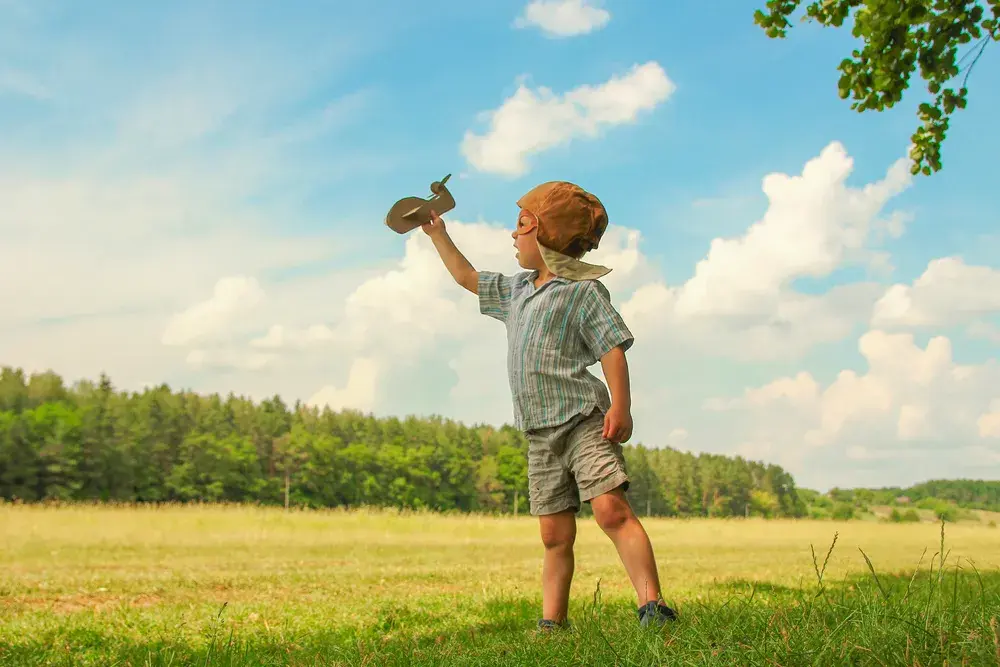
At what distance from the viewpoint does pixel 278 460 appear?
6366cm

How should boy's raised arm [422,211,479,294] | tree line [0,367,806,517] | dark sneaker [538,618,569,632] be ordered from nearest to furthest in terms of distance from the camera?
dark sneaker [538,618,569,632] < boy's raised arm [422,211,479,294] < tree line [0,367,806,517]

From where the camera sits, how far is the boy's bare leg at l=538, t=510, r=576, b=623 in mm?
4090

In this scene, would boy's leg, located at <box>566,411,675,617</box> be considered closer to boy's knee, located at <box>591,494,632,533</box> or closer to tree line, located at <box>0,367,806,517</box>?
boy's knee, located at <box>591,494,632,533</box>

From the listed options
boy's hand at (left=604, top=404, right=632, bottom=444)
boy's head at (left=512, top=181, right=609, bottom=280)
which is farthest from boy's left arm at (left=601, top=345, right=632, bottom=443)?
boy's head at (left=512, top=181, right=609, bottom=280)

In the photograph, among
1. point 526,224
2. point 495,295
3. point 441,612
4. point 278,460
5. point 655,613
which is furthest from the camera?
point 278,460

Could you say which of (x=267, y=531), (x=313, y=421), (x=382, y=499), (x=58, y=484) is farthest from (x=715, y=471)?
(x=267, y=531)

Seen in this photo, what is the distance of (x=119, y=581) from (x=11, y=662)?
4251 millimetres

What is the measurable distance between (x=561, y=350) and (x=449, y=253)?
1158 millimetres

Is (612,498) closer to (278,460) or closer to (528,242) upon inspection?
(528,242)

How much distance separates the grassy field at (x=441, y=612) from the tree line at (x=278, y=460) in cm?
3782

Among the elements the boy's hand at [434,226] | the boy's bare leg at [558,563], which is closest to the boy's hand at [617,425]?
the boy's bare leg at [558,563]

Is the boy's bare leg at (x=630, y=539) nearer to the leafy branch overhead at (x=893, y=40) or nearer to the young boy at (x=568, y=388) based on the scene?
the young boy at (x=568, y=388)

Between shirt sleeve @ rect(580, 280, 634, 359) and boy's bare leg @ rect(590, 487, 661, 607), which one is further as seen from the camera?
shirt sleeve @ rect(580, 280, 634, 359)

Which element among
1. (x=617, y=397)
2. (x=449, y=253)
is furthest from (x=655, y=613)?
(x=449, y=253)
